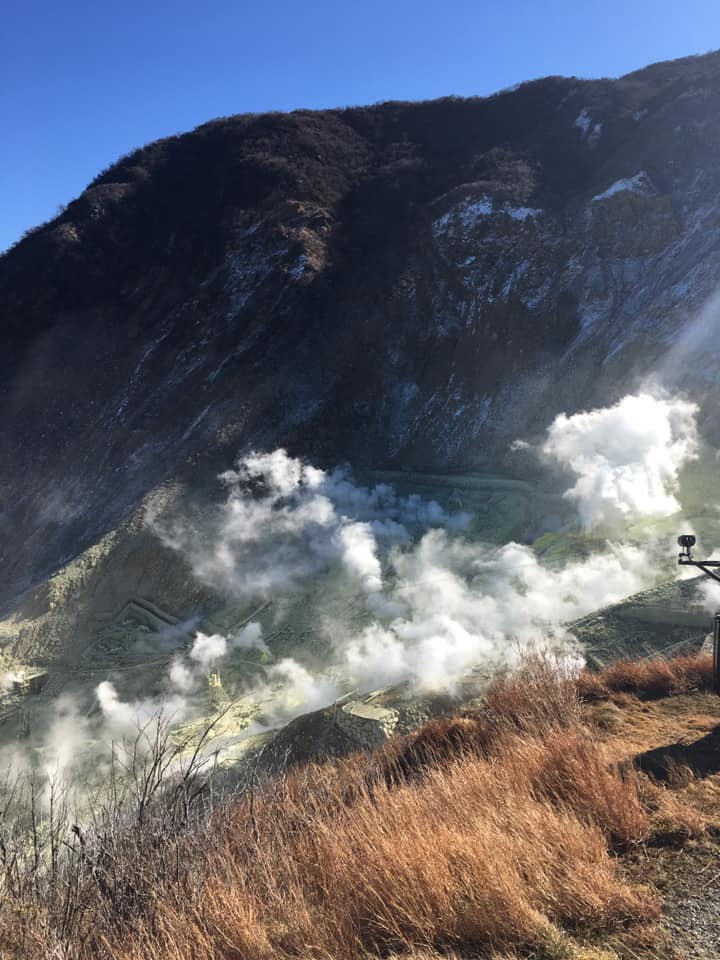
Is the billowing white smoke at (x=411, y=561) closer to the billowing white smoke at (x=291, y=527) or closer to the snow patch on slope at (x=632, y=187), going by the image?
the billowing white smoke at (x=291, y=527)

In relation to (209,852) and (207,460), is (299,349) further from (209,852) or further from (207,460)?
(209,852)

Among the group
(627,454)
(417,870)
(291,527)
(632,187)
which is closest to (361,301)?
(632,187)

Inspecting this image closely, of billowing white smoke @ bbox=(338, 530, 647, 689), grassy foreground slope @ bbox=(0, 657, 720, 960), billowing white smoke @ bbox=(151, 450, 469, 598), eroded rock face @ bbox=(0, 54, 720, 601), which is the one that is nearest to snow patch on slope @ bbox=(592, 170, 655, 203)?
eroded rock face @ bbox=(0, 54, 720, 601)

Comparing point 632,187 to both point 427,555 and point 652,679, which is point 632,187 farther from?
point 652,679

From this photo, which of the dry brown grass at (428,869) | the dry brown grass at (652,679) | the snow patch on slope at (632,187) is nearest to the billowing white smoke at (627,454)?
the dry brown grass at (652,679)

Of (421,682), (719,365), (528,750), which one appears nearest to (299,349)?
(719,365)

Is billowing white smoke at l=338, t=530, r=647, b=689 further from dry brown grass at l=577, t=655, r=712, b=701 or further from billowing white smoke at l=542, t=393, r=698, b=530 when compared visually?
dry brown grass at l=577, t=655, r=712, b=701
